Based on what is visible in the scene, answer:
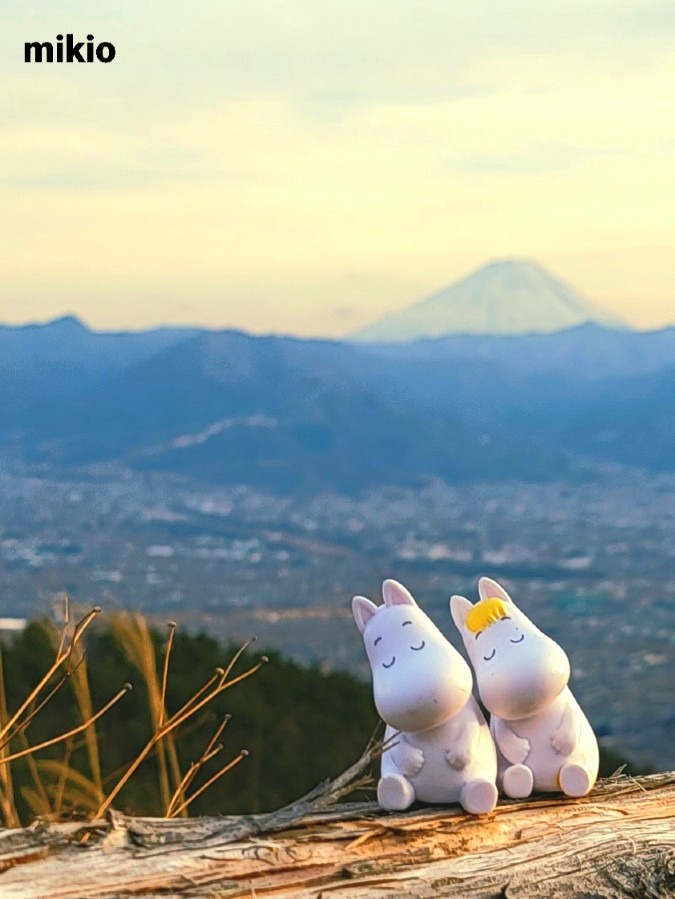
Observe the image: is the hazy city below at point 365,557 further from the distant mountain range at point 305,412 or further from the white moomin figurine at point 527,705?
the white moomin figurine at point 527,705

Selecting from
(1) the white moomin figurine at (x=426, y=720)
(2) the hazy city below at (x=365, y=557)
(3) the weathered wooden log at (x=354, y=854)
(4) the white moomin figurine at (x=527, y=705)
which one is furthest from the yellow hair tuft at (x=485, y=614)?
(2) the hazy city below at (x=365, y=557)

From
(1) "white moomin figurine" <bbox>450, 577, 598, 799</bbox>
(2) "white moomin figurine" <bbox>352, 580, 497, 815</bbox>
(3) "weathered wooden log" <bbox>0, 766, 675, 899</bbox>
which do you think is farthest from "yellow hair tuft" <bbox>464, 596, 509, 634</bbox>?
(3) "weathered wooden log" <bbox>0, 766, 675, 899</bbox>

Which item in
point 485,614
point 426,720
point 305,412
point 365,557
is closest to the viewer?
point 426,720

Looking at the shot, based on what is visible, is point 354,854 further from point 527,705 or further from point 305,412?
point 305,412

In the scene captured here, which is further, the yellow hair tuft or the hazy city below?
the hazy city below

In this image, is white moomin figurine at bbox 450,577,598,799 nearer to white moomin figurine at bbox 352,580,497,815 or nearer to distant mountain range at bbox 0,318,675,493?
white moomin figurine at bbox 352,580,497,815

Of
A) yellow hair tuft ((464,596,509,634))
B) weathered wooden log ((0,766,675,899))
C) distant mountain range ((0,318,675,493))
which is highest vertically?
yellow hair tuft ((464,596,509,634))

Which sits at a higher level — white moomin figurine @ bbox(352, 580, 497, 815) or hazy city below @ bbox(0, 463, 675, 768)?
white moomin figurine @ bbox(352, 580, 497, 815)

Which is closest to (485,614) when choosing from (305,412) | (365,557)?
(365,557)
